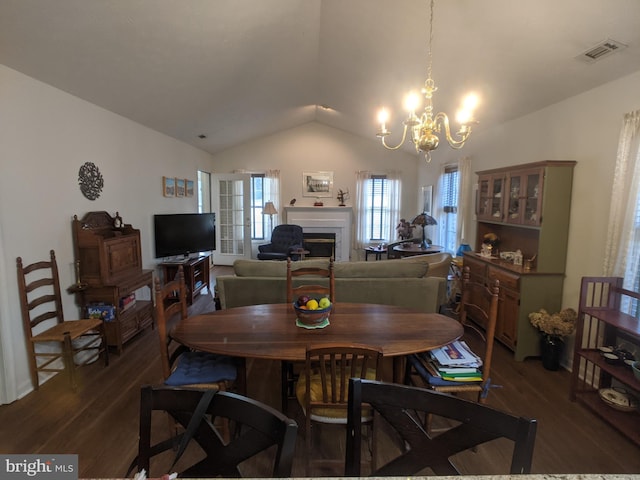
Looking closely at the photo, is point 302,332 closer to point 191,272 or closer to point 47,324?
point 47,324

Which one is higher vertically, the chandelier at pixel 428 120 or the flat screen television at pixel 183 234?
the chandelier at pixel 428 120

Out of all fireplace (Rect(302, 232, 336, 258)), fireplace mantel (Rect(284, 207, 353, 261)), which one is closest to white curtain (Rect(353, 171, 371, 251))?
fireplace mantel (Rect(284, 207, 353, 261))

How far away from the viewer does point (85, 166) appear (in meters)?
3.28

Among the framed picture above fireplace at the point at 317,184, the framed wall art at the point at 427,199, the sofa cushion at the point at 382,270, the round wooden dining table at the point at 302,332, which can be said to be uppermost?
the framed picture above fireplace at the point at 317,184

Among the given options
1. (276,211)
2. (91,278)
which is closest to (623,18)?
(91,278)

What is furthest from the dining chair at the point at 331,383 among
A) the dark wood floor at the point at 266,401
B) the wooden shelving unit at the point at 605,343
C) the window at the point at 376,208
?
the window at the point at 376,208

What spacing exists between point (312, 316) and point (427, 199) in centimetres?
545

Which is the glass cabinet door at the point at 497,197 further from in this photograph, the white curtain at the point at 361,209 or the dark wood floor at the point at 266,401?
the white curtain at the point at 361,209

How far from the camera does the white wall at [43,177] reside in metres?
2.46

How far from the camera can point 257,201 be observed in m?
7.61

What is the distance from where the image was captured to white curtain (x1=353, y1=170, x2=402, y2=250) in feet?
24.3

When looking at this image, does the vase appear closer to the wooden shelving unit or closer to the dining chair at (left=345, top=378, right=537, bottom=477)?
the wooden shelving unit

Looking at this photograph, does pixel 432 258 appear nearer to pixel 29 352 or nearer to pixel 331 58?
pixel 331 58

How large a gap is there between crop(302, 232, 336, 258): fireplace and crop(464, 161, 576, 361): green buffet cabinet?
411cm
